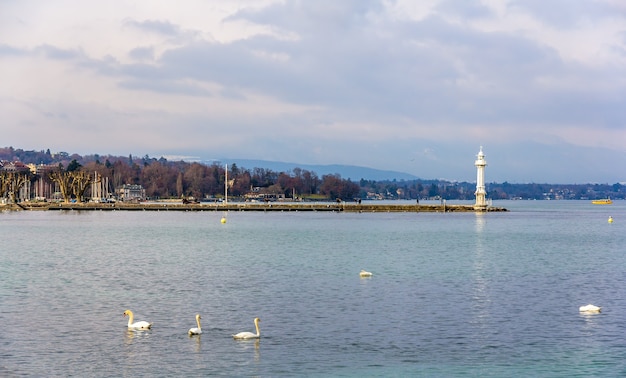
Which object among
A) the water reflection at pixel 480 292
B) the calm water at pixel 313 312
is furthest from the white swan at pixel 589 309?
the water reflection at pixel 480 292

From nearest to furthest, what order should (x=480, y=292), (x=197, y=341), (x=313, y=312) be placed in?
1. (x=197, y=341)
2. (x=313, y=312)
3. (x=480, y=292)

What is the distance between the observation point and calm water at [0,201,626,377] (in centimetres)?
2244

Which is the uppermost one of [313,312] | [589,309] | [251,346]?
[589,309]

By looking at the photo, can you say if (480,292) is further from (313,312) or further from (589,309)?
(313,312)

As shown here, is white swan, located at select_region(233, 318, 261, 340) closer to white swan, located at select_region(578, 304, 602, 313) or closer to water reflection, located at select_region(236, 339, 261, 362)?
water reflection, located at select_region(236, 339, 261, 362)

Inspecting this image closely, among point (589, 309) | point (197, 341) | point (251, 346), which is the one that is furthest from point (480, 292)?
point (197, 341)

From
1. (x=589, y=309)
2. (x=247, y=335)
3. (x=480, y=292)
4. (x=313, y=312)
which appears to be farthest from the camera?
(x=480, y=292)

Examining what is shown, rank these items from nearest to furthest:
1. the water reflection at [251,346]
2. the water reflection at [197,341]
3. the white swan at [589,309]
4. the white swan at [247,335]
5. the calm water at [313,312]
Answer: the calm water at [313,312] → the water reflection at [251,346] → the water reflection at [197,341] → the white swan at [247,335] → the white swan at [589,309]

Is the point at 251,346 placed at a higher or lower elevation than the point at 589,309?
lower

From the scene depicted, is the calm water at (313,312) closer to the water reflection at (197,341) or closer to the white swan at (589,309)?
the water reflection at (197,341)

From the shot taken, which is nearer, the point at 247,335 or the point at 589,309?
the point at 247,335

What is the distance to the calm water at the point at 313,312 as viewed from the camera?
22.4 meters

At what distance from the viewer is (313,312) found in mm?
30500

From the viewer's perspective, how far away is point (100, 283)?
3916 centimetres
